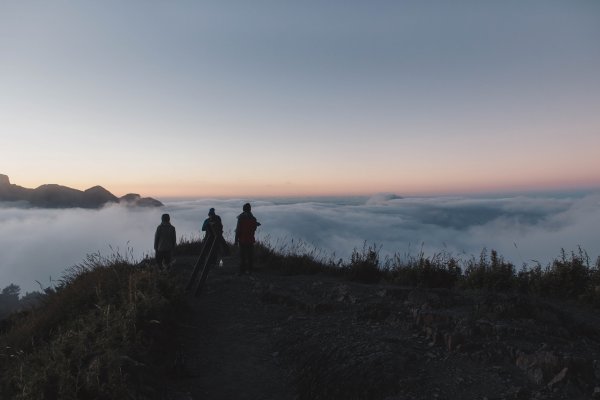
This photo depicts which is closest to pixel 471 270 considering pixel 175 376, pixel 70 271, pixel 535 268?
pixel 535 268

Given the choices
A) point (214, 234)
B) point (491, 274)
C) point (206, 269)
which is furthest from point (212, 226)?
point (491, 274)

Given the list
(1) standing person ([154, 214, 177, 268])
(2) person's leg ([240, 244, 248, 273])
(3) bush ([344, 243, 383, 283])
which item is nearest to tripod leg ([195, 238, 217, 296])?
(2) person's leg ([240, 244, 248, 273])

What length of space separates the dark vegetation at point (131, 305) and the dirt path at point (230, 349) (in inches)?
15.7

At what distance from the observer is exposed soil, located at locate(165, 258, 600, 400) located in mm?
4320

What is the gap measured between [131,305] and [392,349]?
4.04 metres

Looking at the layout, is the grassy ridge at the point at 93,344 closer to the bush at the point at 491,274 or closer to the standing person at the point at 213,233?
the standing person at the point at 213,233

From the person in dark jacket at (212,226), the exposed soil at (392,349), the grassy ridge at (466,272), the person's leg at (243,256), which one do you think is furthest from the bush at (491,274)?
the person in dark jacket at (212,226)

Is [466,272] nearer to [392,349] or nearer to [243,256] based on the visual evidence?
[392,349]

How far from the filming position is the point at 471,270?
9070 mm

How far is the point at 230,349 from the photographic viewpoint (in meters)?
6.16

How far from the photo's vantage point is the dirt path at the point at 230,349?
4.94 m

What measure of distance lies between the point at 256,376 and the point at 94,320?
2807mm

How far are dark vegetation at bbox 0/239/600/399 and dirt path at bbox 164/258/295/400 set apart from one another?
15.7 inches

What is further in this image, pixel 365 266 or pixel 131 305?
pixel 365 266
